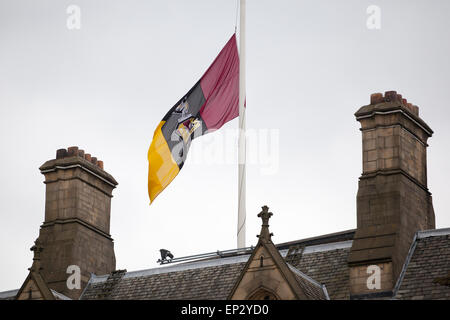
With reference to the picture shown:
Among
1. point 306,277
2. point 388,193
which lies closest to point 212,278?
point 306,277

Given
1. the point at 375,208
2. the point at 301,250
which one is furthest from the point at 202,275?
the point at 375,208

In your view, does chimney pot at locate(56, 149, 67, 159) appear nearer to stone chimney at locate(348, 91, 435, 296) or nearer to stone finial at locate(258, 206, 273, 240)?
stone chimney at locate(348, 91, 435, 296)

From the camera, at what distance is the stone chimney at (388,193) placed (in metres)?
47.9

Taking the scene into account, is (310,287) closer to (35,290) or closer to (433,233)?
(433,233)

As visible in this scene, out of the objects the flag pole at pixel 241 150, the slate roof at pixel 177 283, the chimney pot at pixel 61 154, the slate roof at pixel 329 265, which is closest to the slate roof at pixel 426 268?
the slate roof at pixel 329 265

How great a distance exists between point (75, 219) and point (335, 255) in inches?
445

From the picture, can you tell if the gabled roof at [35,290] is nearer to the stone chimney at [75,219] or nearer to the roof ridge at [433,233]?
→ the stone chimney at [75,219]

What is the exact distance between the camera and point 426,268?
155 ft

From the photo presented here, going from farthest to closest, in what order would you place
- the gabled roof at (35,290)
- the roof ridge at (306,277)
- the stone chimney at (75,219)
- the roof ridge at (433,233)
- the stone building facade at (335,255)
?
the stone chimney at (75,219) → the gabled roof at (35,290) → the roof ridge at (433,233) → the roof ridge at (306,277) → the stone building facade at (335,255)

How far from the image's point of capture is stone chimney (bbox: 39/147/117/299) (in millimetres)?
56188

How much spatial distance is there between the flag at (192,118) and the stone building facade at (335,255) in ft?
9.30

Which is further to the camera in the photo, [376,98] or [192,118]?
[192,118]

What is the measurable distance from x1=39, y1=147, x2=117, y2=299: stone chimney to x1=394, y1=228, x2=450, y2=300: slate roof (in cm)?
1385

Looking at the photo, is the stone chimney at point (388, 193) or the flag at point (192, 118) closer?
the stone chimney at point (388, 193)
